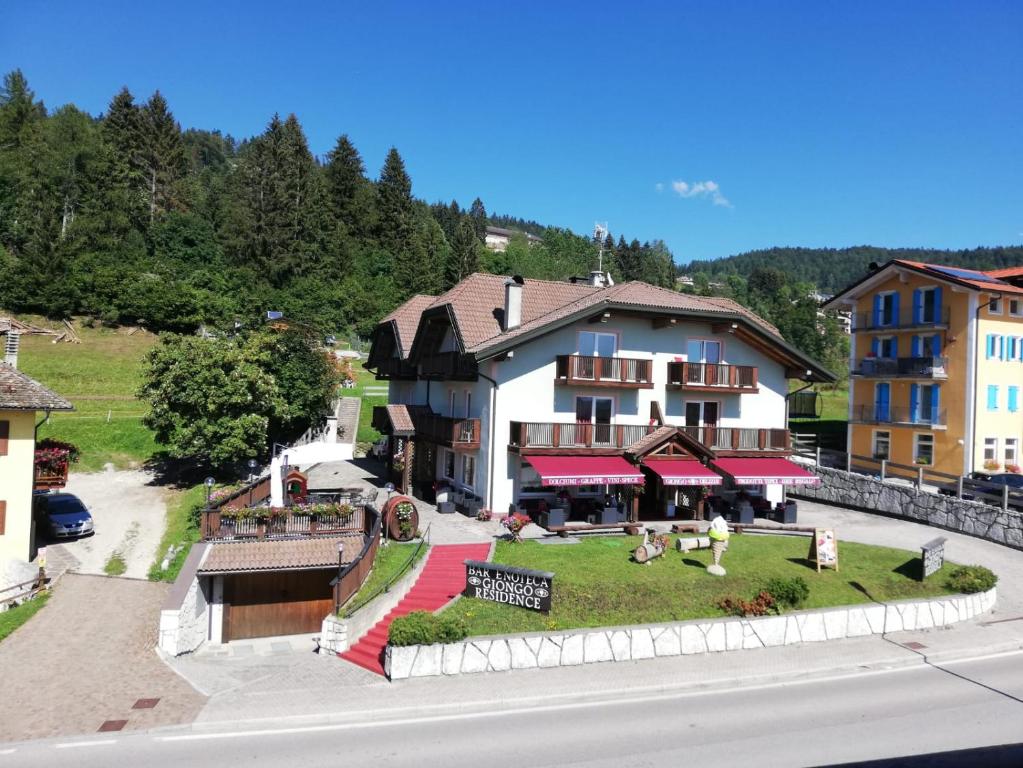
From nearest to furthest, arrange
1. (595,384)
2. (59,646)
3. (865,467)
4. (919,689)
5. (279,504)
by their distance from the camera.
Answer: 1. (919,689)
2. (59,646)
3. (279,504)
4. (595,384)
5. (865,467)

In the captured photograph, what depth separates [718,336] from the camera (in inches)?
1218

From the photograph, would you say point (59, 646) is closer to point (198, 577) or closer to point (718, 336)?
point (198, 577)

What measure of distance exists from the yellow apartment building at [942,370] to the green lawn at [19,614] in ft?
128

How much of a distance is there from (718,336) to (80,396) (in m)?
40.6

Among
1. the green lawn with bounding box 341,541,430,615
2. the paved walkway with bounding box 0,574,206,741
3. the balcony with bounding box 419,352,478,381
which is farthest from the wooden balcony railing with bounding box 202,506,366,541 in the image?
the balcony with bounding box 419,352,478,381

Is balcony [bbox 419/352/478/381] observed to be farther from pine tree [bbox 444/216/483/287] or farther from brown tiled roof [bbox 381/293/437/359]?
pine tree [bbox 444/216/483/287]

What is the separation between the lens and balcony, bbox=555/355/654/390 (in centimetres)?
2758

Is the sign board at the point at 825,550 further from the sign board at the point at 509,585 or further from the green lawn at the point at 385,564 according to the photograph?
the green lawn at the point at 385,564

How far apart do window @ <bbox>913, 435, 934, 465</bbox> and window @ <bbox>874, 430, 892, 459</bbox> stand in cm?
168

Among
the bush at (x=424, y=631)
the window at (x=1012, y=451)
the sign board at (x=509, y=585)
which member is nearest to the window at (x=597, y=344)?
the sign board at (x=509, y=585)

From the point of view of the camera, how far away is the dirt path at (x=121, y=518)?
26.6 metres

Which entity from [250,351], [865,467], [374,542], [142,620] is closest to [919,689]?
[374,542]

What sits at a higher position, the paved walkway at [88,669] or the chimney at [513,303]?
the chimney at [513,303]

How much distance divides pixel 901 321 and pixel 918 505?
14415 mm
